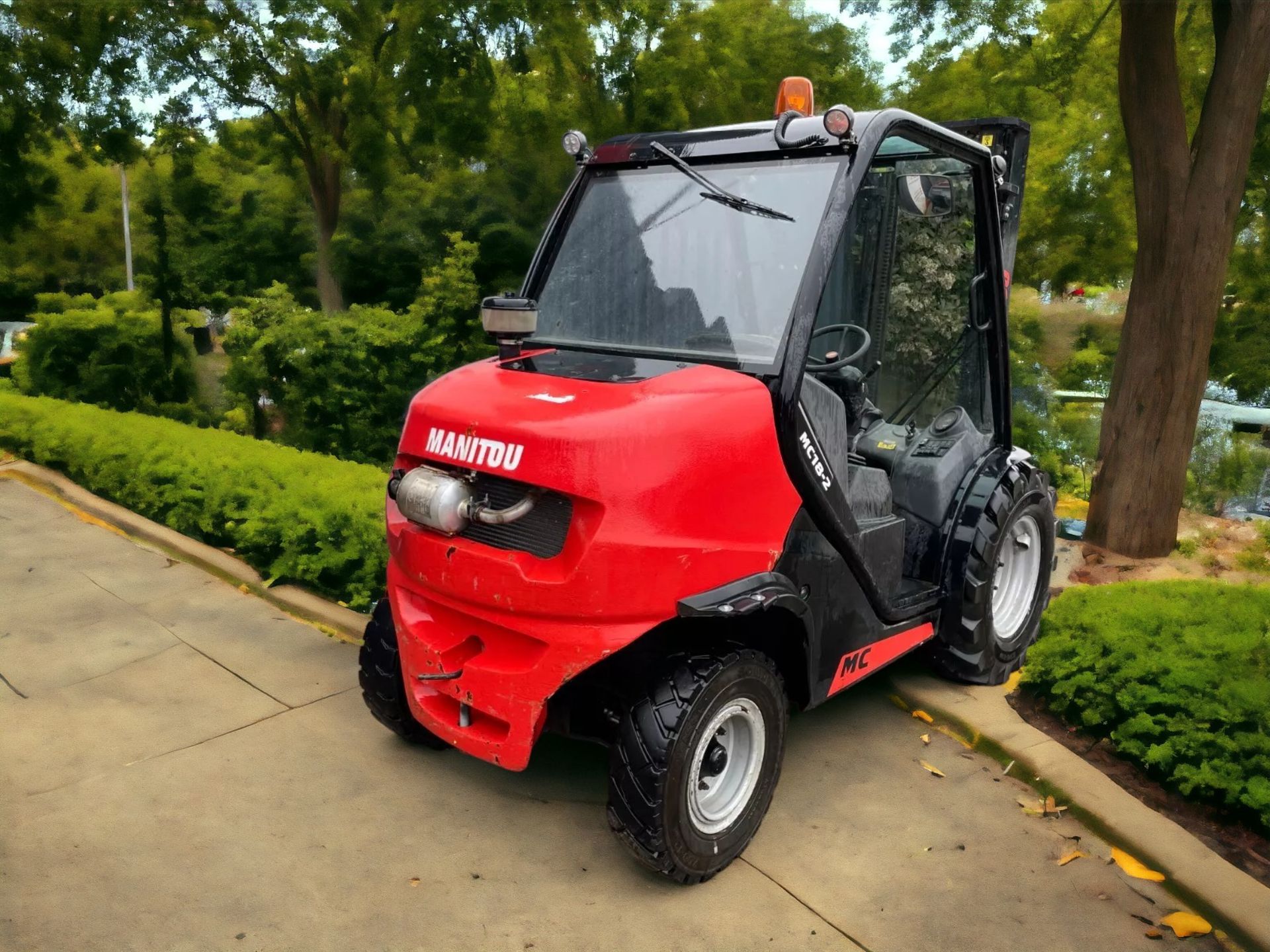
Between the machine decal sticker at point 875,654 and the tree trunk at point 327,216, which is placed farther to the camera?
the tree trunk at point 327,216

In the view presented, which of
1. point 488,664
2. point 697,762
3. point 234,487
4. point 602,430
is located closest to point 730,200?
point 602,430

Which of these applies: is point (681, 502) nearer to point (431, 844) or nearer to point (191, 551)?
point (431, 844)

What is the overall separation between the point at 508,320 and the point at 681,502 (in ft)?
3.11

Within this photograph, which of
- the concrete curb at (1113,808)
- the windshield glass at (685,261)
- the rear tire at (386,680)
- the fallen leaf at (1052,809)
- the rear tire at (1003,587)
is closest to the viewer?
the concrete curb at (1113,808)

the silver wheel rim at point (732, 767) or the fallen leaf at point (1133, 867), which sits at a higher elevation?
the silver wheel rim at point (732, 767)

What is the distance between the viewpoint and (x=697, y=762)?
3365 millimetres

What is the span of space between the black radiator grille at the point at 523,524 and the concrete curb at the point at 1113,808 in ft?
7.29

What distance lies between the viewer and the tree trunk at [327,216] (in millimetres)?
18531

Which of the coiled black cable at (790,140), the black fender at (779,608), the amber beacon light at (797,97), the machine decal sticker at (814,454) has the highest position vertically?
the amber beacon light at (797,97)

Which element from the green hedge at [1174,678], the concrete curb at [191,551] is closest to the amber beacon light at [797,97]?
the green hedge at [1174,678]

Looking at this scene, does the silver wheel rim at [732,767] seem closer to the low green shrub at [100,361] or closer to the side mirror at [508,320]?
the side mirror at [508,320]

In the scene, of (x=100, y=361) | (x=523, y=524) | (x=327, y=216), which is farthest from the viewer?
(x=327, y=216)

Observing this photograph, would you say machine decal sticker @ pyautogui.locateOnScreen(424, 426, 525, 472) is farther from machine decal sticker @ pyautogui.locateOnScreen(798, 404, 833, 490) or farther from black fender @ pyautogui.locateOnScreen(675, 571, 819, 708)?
machine decal sticker @ pyautogui.locateOnScreen(798, 404, 833, 490)

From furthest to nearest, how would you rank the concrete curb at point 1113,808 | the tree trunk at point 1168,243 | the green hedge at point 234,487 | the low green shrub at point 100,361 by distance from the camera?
the low green shrub at point 100,361 < the tree trunk at point 1168,243 < the green hedge at point 234,487 < the concrete curb at point 1113,808
